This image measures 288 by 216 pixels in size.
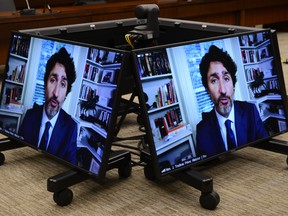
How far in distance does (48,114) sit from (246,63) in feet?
2.96

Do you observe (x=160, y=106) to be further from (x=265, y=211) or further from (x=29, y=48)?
(x=29, y=48)

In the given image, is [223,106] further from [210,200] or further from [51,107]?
[51,107]

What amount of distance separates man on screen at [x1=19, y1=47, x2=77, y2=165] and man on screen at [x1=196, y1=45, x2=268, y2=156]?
0.53m

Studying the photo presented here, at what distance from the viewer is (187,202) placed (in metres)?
1.89

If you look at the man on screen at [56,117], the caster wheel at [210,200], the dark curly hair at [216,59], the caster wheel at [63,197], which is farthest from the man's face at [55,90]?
the caster wheel at [210,200]

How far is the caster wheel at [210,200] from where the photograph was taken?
1.81 m

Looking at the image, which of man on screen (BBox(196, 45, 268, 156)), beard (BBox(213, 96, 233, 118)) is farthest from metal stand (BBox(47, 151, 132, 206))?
beard (BBox(213, 96, 233, 118))

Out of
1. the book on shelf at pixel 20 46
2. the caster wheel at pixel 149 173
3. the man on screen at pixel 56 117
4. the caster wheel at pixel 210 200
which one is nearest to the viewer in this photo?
the caster wheel at pixel 210 200

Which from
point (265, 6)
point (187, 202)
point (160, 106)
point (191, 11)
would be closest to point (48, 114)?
point (160, 106)

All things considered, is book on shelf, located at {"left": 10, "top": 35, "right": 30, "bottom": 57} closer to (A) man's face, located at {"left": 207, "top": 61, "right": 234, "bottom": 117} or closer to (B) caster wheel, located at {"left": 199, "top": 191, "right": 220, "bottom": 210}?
(A) man's face, located at {"left": 207, "top": 61, "right": 234, "bottom": 117}

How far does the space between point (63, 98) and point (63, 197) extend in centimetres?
42

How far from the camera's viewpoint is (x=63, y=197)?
1871mm

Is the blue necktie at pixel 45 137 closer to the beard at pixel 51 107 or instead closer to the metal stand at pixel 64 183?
the beard at pixel 51 107

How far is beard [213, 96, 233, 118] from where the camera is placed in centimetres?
206
